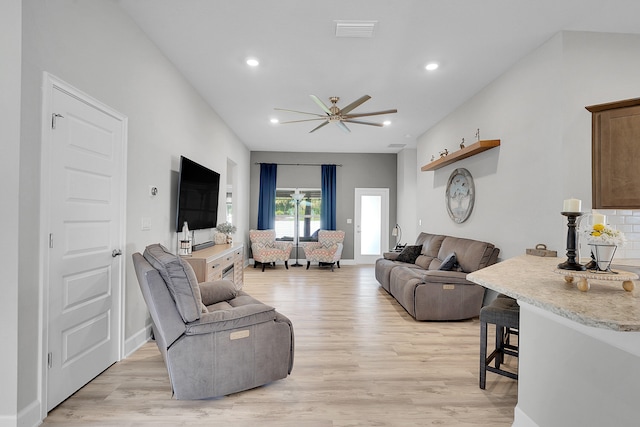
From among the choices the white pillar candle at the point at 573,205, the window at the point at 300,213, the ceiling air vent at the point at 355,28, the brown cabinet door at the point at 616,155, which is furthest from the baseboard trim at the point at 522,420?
the window at the point at 300,213

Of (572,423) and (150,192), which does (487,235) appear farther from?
(150,192)

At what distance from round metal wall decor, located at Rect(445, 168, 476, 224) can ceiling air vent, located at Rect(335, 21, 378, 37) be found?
8.31 feet

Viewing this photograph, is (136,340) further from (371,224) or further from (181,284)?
(371,224)

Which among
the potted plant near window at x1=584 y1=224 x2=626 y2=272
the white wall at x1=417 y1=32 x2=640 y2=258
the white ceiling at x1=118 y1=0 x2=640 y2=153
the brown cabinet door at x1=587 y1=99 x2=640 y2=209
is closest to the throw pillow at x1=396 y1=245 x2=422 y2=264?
the white wall at x1=417 y1=32 x2=640 y2=258

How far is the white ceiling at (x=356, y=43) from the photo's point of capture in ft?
8.70

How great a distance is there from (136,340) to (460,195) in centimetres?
435

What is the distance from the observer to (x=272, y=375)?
7.60ft

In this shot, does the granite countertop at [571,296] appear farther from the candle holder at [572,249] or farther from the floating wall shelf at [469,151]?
the floating wall shelf at [469,151]

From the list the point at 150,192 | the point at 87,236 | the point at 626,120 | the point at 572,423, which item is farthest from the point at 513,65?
the point at 87,236

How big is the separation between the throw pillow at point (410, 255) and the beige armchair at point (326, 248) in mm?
1976

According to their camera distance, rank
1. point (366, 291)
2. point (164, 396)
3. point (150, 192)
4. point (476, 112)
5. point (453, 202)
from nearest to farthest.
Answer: point (164, 396) → point (150, 192) → point (476, 112) → point (453, 202) → point (366, 291)

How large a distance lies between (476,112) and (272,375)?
4.07m

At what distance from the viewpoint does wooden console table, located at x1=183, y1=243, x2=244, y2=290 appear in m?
3.40

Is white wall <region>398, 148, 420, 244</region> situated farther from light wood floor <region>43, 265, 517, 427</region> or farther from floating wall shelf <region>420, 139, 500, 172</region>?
light wood floor <region>43, 265, 517, 427</region>
